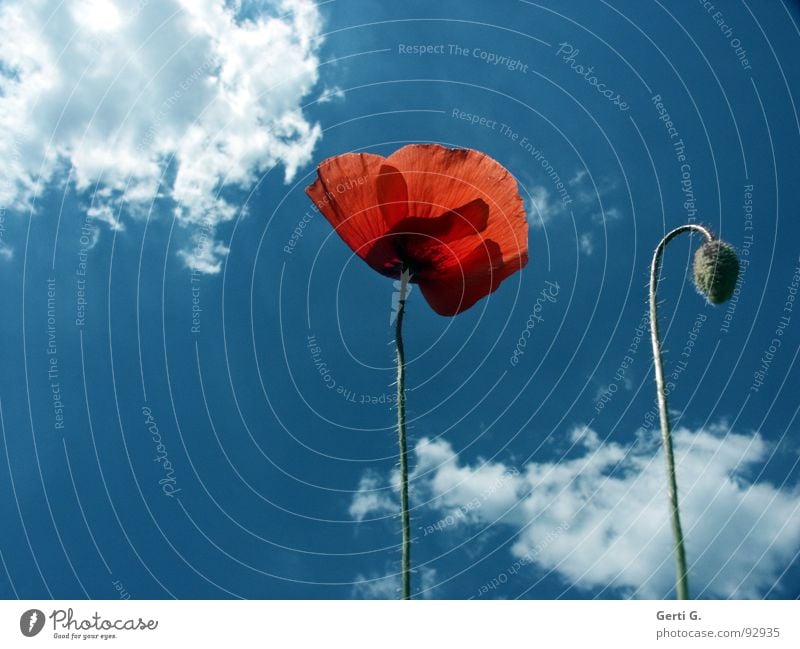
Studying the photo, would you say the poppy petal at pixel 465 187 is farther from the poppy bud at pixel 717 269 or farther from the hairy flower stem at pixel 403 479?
the poppy bud at pixel 717 269

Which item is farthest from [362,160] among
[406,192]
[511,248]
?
[511,248]

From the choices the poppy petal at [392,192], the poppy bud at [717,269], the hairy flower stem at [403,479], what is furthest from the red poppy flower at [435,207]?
the poppy bud at [717,269]

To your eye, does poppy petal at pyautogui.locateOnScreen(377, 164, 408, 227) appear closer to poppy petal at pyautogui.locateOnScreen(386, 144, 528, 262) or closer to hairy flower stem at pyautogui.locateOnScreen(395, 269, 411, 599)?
poppy petal at pyautogui.locateOnScreen(386, 144, 528, 262)

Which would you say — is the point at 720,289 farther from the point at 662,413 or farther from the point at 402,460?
the point at 402,460

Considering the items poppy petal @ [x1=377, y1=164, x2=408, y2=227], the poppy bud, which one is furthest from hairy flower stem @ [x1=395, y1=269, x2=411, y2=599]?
the poppy bud

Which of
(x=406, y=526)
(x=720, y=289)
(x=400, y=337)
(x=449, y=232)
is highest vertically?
(x=449, y=232)
